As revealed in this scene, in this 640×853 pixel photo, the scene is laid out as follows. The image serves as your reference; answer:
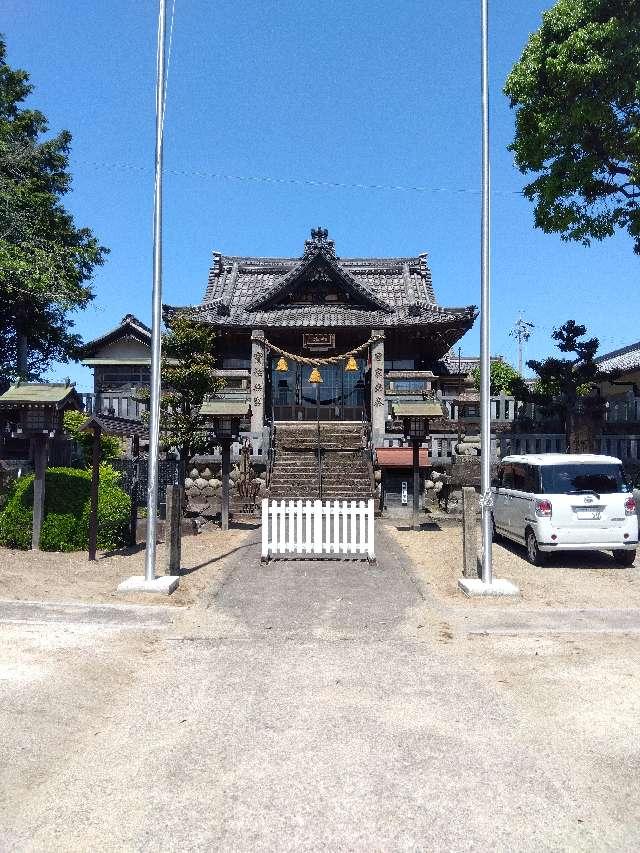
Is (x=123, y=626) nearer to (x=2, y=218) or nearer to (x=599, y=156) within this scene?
(x=599, y=156)

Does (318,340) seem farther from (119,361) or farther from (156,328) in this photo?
(156,328)

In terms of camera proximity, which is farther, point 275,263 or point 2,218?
point 275,263

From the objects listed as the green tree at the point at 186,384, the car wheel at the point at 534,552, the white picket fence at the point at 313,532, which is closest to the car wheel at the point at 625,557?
the car wheel at the point at 534,552

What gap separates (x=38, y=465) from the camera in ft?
36.7

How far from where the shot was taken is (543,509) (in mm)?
9945

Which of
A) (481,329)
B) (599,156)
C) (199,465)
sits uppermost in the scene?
(599,156)

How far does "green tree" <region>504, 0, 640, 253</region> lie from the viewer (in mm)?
12743

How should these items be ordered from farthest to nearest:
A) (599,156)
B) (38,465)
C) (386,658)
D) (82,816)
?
(599,156), (38,465), (386,658), (82,816)

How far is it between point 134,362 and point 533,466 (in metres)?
21.6

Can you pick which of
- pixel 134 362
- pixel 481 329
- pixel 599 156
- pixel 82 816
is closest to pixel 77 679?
pixel 82 816

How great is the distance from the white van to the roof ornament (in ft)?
57.7

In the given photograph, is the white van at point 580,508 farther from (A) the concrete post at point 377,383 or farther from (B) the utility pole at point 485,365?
(A) the concrete post at point 377,383

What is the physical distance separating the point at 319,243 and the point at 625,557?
19351mm

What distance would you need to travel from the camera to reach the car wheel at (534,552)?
403 inches
